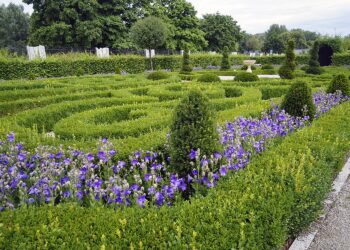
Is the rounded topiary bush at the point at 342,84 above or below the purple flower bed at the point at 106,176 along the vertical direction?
above

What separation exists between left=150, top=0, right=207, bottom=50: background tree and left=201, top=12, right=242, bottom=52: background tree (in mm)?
8729

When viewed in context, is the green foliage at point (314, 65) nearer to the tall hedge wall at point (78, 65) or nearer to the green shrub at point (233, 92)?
the tall hedge wall at point (78, 65)

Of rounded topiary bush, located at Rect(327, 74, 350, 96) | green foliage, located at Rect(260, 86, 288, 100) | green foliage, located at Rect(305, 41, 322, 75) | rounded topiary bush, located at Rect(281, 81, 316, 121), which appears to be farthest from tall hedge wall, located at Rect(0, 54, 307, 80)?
rounded topiary bush, located at Rect(281, 81, 316, 121)

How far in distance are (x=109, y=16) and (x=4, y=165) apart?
3793 centimetres

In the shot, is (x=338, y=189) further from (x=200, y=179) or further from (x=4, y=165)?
(x=4, y=165)

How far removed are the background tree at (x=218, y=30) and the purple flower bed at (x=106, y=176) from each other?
54.4 metres

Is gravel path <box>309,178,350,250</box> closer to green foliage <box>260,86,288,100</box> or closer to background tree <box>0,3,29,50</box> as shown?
green foliage <box>260,86,288,100</box>

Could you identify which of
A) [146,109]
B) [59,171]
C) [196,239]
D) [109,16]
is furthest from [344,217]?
[109,16]

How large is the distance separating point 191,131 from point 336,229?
218 centimetres

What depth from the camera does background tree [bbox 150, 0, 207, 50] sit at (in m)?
46.1

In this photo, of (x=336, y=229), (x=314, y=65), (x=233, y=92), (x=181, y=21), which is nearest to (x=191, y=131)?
(x=336, y=229)

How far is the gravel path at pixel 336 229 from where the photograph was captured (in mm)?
3656

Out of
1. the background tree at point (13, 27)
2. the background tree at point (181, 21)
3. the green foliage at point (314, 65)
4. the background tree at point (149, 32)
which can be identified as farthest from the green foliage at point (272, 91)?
the background tree at point (13, 27)

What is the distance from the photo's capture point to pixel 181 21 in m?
47.6
